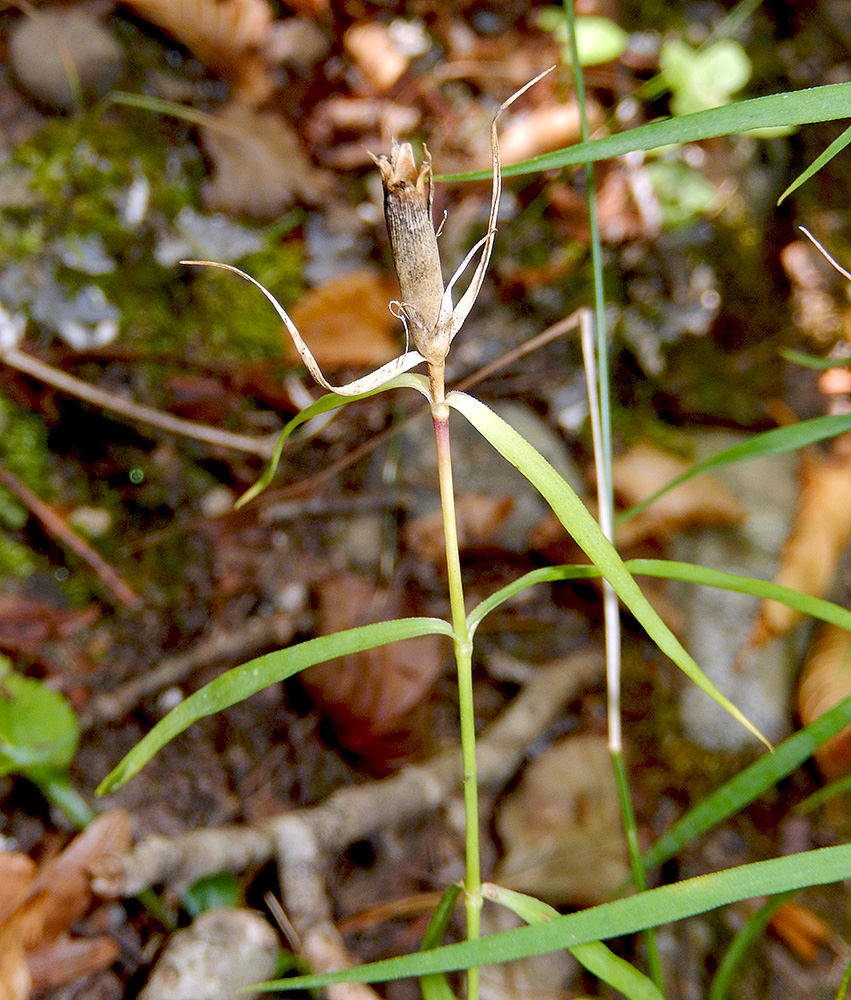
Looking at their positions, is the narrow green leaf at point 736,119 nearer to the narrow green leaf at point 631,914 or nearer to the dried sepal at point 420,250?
the dried sepal at point 420,250

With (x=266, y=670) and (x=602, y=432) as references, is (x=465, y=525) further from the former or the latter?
(x=266, y=670)

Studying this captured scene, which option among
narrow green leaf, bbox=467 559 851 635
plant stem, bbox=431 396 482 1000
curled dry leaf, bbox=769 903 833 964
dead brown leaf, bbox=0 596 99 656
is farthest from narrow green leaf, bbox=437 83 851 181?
curled dry leaf, bbox=769 903 833 964

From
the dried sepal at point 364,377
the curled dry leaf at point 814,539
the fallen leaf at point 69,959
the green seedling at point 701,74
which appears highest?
the green seedling at point 701,74

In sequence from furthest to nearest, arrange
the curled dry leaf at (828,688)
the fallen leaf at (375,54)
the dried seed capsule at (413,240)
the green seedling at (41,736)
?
the fallen leaf at (375,54) → the curled dry leaf at (828,688) → the green seedling at (41,736) → the dried seed capsule at (413,240)

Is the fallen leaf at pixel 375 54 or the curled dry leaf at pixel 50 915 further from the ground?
the fallen leaf at pixel 375 54

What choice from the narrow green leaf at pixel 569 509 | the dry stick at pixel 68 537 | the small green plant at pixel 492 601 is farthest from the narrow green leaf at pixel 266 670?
the dry stick at pixel 68 537

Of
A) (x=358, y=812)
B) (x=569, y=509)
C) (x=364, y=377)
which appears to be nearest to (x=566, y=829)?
(x=358, y=812)

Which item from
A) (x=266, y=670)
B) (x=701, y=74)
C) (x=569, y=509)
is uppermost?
(x=701, y=74)
